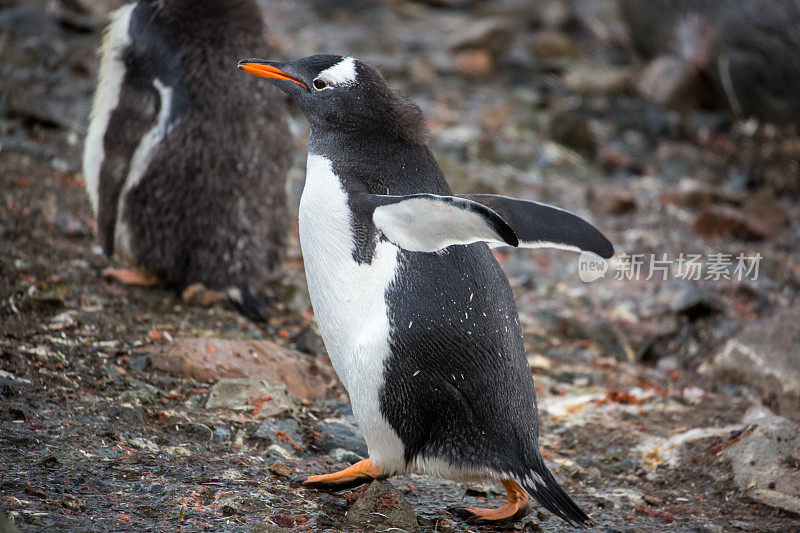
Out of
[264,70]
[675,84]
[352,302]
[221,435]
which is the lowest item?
[221,435]

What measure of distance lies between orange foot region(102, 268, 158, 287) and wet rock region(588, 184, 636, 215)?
322 cm

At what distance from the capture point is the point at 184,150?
4000 mm

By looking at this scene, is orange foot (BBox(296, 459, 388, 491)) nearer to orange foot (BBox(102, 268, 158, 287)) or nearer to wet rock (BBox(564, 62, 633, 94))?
orange foot (BBox(102, 268, 158, 287))

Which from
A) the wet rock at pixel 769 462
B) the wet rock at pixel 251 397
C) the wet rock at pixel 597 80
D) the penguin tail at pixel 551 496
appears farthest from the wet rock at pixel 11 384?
the wet rock at pixel 597 80

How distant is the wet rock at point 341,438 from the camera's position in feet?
10.2

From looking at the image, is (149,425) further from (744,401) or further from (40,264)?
(744,401)

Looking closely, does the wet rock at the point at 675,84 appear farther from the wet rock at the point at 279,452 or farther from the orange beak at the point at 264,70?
the wet rock at the point at 279,452

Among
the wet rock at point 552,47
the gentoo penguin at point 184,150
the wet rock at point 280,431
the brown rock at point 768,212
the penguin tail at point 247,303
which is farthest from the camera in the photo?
the wet rock at point 552,47

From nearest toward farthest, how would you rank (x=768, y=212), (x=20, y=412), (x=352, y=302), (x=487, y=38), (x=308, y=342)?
(x=352, y=302), (x=20, y=412), (x=308, y=342), (x=768, y=212), (x=487, y=38)

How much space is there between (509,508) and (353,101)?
140cm

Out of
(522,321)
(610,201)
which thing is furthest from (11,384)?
(610,201)

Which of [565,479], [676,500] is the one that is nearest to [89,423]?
[565,479]

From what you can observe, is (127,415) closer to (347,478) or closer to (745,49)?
(347,478)

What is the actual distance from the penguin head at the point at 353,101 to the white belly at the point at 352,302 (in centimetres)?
17
